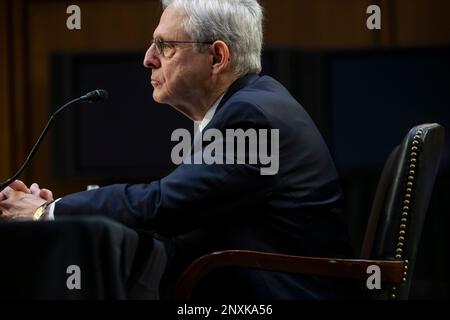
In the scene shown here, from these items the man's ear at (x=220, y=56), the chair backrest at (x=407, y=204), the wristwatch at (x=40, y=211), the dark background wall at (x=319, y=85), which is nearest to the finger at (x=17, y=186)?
the wristwatch at (x=40, y=211)

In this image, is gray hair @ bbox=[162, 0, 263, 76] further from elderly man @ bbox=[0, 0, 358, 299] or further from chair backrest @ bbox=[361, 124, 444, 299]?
chair backrest @ bbox=[361, 124, 444, 299]

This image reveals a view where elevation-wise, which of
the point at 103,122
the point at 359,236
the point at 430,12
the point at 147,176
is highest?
the point at 430,12

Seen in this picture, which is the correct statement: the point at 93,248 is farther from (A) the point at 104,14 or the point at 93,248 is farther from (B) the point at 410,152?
(A) the point at 104,14

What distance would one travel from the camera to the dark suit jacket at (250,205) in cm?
193

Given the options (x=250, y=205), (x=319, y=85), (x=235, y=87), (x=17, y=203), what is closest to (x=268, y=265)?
(x=250, y=205)

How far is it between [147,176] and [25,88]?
986 millimetres

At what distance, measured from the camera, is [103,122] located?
13.7ft

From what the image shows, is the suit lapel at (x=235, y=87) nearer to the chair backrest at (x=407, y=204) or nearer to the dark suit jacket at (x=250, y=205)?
the dark suit jacket at (x=250, y=205)

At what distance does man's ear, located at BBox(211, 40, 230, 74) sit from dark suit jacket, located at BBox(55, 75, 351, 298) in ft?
0.38

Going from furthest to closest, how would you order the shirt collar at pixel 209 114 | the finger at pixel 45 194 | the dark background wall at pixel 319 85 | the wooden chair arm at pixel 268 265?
1. the dark background wall at pixel 319 85
2. the shirt collar at pixel 209 114
3. the finger at pixel 45 194
4. the wooden chair arm at pixel 268 265

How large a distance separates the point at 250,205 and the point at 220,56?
46 cm

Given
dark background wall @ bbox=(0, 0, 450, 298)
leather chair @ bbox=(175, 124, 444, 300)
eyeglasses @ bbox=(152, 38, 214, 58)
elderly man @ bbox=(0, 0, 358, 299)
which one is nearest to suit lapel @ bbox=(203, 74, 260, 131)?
elderly man @ bbox=(0, 0, 358, 299)

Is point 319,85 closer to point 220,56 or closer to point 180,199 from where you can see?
point 220,56

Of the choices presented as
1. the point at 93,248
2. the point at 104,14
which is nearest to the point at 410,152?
the point at 93,248
